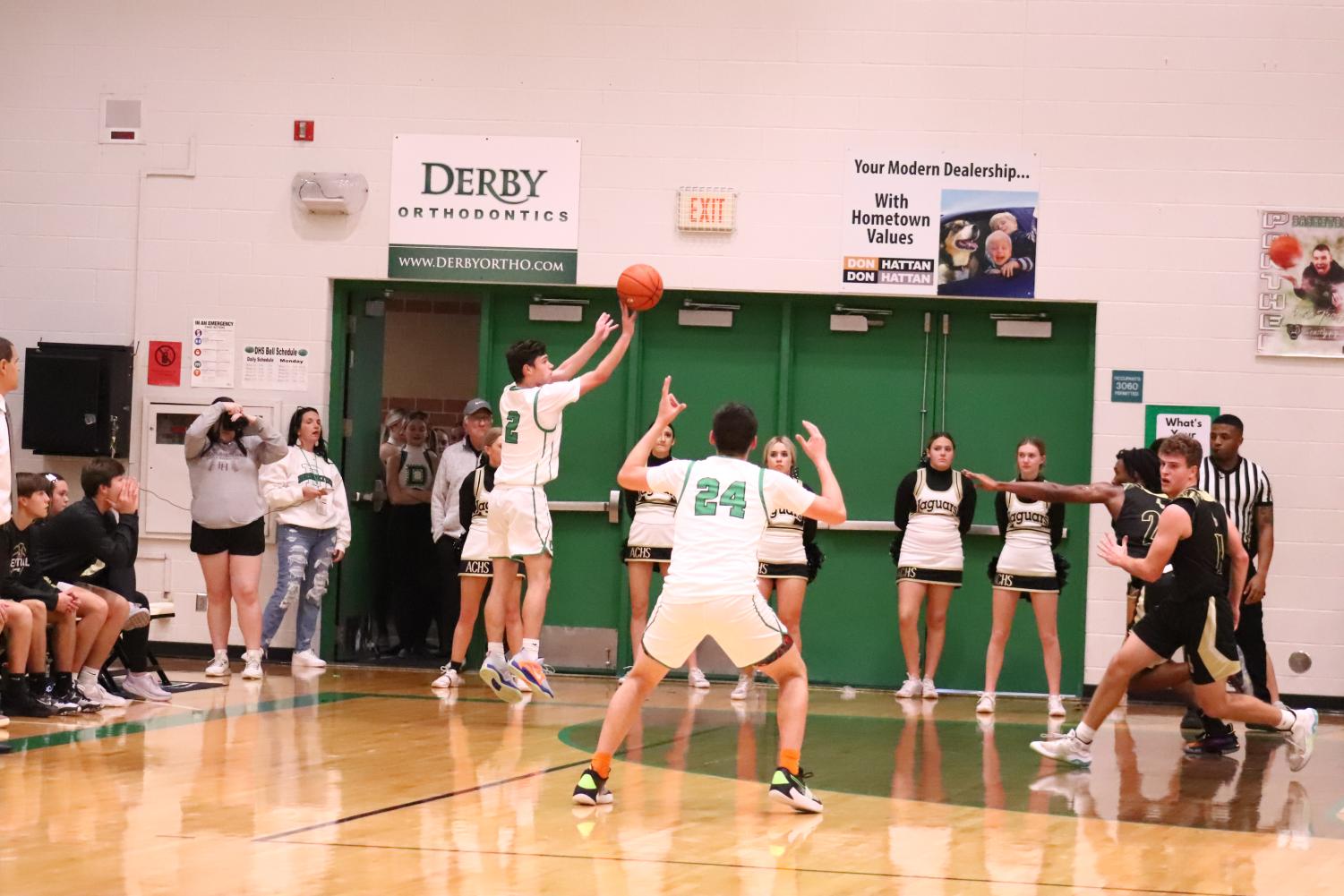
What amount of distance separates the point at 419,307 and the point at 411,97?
1.48m

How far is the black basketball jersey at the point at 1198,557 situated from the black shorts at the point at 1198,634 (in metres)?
0.05

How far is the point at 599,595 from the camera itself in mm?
10984

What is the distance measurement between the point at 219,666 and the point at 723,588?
537 centimetres

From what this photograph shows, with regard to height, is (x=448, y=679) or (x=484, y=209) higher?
(x=484, y=209)

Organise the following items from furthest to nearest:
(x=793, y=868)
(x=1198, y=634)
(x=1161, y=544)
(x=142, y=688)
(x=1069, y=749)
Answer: (x=142, y=688), (x=1069, y=749), (x=1198, y=634), (x=1161, y=544), (x=793, y=868)

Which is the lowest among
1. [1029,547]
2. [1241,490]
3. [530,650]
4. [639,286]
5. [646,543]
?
[530,650]

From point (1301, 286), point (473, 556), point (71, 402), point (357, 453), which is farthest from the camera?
point (357, 453)

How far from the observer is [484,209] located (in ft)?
35.8

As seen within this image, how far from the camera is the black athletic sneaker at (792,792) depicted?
568cm

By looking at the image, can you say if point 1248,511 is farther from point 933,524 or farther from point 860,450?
point 860,450

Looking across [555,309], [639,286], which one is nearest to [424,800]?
[639,286]

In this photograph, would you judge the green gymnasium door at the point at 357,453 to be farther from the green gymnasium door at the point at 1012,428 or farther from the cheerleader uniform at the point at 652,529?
the green gymnasium door at the point at 1012,428

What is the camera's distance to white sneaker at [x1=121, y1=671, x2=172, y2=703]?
8508mm

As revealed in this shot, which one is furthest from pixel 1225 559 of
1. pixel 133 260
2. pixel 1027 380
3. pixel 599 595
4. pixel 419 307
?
pixel 133 260
